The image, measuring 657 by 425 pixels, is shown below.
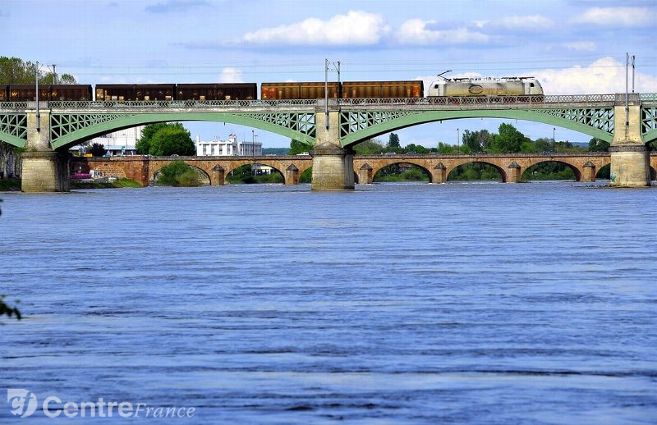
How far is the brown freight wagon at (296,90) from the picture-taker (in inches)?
4840

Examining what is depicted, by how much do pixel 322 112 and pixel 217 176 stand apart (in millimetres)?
79035

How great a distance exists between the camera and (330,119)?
116938 millimetres

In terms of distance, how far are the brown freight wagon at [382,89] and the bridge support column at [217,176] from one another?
71856mm

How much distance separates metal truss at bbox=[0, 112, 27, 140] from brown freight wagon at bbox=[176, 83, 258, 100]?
1428 cm

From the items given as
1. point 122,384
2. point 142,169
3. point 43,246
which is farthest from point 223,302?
point 142,169

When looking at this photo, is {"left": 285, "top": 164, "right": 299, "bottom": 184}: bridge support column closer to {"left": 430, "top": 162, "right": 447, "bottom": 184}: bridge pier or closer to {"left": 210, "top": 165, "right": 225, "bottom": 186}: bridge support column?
{"left": 210, "top": 165, "right": 225, "bottom": 186}: bridge support column

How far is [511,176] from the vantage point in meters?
192

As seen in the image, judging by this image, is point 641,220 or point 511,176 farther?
point 511,176

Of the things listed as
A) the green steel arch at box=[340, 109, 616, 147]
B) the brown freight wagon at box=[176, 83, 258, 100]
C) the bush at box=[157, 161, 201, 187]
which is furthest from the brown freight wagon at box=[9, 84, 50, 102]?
the bush at box=[157, 161, 201, 187]

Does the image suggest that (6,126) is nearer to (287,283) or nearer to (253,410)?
(287,283)

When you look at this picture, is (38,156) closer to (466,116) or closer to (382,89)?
(382,89)

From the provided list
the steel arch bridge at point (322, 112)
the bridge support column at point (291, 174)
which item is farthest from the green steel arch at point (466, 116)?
the bridge support column at point (291, 174)

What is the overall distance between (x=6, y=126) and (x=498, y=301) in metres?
99.4

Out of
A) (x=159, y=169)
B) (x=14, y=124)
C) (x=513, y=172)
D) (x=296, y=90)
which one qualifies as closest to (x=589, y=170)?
(x=513, y=172)
